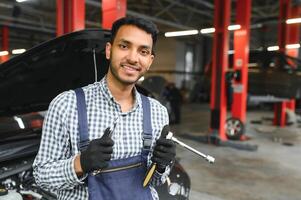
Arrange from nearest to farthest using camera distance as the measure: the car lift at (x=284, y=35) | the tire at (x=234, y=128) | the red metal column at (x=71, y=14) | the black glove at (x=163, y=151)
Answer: the black glove at (x=163, y=151) < the red metal column at (x=71, y=14) < the tire at (x=234, y=128) < the car lift at (x=284, y=35)

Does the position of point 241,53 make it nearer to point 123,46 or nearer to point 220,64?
point 220,64

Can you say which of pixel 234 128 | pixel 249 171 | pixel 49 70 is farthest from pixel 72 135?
pixel 234 128

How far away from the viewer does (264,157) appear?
213 inches

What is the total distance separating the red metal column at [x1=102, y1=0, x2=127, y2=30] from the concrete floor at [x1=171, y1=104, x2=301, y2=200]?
7.13 feet

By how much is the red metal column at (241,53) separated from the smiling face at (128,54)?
5580 millimetres

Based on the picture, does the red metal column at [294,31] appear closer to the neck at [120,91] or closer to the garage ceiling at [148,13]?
the garage ceiling at [148,13]

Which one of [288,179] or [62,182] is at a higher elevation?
[62,182]

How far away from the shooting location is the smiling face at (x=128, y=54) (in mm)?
1069

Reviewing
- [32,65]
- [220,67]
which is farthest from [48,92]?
[220,67]

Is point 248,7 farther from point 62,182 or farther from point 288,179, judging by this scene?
point 62,182

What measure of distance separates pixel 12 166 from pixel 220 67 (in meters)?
5.15

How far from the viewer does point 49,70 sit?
6.08ft

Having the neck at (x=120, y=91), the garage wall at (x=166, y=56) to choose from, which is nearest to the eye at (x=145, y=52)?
the neck at (x=120, y=91)

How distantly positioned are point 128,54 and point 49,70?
0.94m
